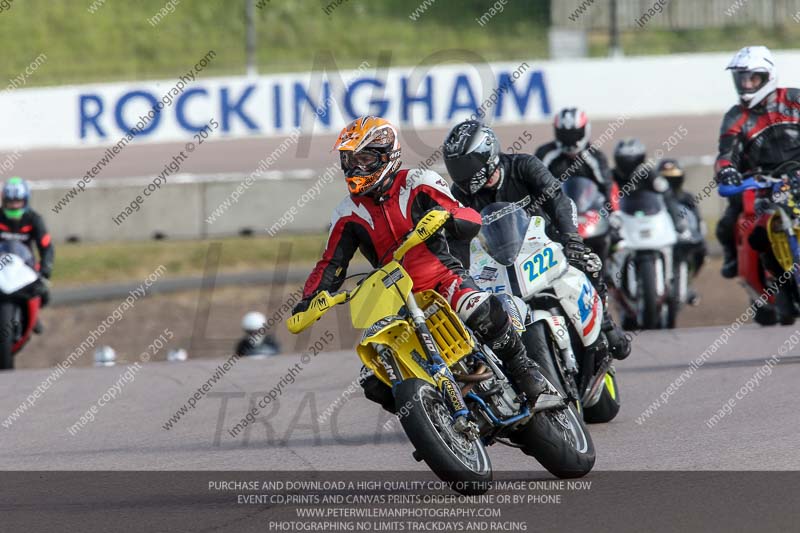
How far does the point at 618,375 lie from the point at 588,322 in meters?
2.69

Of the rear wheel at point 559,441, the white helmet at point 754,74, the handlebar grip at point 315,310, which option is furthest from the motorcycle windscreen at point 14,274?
the rear wheel at point 559,441

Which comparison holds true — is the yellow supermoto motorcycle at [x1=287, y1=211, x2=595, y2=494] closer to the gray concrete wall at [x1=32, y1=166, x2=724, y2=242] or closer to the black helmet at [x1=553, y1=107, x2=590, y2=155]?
the black helmet at [x1=553, y1=107, x2=590, y2=155]

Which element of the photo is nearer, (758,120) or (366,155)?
(366,155)

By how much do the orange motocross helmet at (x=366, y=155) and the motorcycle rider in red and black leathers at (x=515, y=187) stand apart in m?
0.88

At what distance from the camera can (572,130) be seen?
12.5m

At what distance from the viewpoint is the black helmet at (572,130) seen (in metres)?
12.5

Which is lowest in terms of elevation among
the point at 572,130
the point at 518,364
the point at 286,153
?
the point at 286,153

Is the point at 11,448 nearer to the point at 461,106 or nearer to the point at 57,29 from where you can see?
the point at 461,106

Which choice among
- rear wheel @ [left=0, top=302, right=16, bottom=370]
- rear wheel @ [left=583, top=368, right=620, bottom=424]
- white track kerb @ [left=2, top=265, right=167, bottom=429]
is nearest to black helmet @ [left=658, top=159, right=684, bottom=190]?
white track kerb @ [left=2, top=265, right=167, bottom=429]

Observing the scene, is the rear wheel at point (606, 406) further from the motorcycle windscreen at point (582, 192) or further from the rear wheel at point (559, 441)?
the motorcycle windscreen at point (582, 192)

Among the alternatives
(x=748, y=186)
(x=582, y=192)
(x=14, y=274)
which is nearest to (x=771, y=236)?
(x=748, y=186)

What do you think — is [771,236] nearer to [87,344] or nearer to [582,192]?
[582,192]

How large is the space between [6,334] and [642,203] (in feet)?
19.3

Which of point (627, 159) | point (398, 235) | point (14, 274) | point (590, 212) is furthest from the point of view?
point (627, 159)
